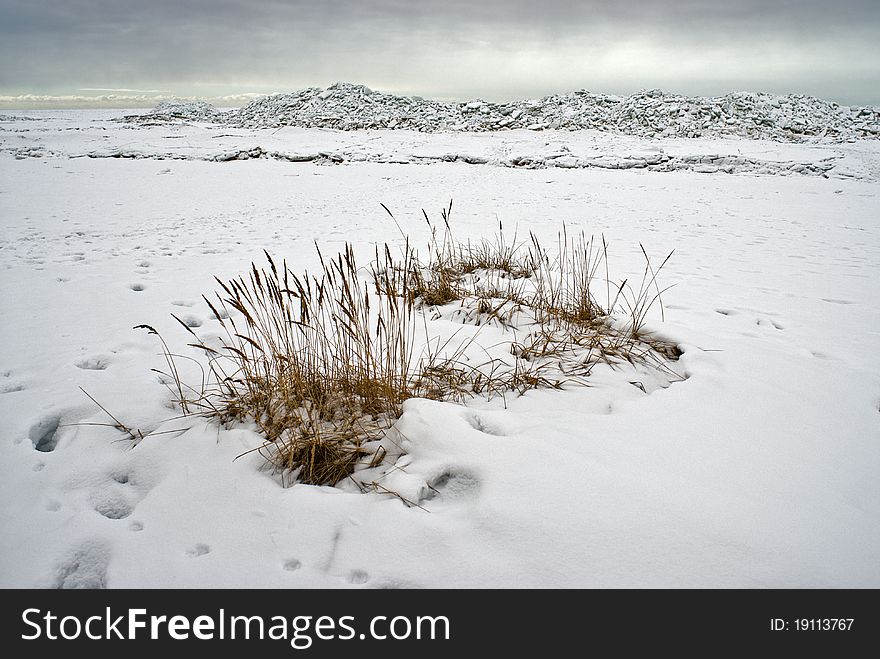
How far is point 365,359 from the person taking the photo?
8.84 feet

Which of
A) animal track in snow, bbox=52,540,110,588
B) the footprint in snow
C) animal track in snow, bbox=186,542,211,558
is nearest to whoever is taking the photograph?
animal track in snow, bbox=52,540,110,588

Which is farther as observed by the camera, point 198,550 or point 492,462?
point 492,462

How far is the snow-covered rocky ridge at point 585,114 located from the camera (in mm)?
18328

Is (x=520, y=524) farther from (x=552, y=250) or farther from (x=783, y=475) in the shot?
(x=552, y=250)

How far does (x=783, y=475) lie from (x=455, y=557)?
4.46 feet

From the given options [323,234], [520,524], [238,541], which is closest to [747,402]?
[520,524]

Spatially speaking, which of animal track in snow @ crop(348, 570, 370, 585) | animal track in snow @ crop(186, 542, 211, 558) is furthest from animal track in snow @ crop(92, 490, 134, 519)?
animal track in snow @ crop(348, 570, 370, 585)

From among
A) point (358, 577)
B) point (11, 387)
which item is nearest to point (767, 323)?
point (358, 577)

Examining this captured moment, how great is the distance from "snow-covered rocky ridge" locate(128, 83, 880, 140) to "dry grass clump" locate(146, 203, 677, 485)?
1716 cm

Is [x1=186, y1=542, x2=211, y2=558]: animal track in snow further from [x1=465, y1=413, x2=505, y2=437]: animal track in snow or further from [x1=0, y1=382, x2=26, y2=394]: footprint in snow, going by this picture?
[x1=0, y1=382, x2=26, y2=394]: footprint in snow

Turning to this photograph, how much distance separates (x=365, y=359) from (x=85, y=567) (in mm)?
1447

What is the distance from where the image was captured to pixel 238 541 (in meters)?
1.69

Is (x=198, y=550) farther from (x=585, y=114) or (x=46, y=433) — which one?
(x=585, y=114)

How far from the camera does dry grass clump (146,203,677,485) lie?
2.13 m
